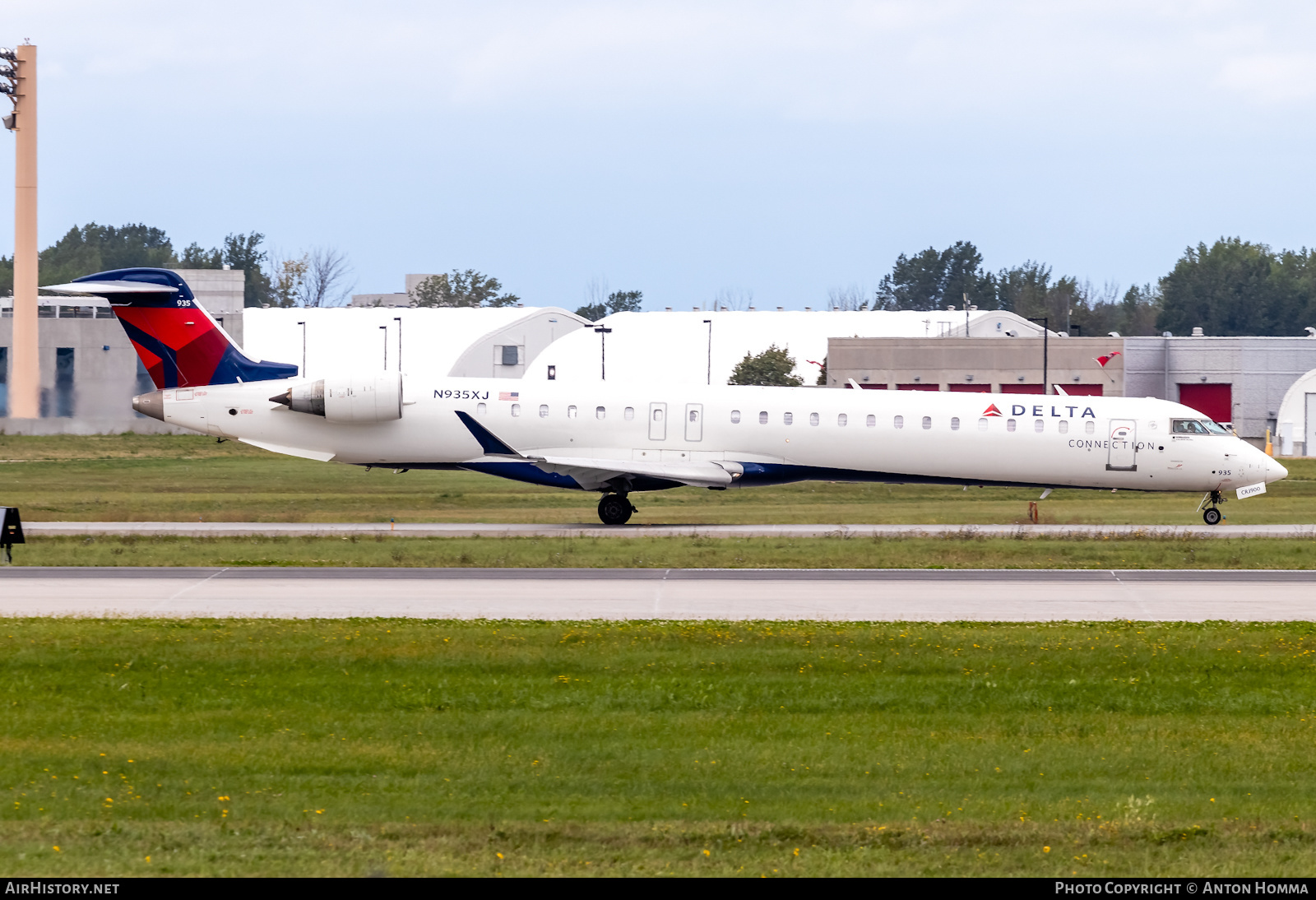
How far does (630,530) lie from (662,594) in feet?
38.0

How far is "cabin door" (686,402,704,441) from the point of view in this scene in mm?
34344

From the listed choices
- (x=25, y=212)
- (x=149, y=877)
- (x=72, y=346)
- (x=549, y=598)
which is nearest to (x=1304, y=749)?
(x=149, y=877)

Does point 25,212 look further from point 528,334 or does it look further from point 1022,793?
point 1022,793

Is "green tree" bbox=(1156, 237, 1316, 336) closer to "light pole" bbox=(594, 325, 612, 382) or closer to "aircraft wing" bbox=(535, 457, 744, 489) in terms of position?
"light pole" bbox=(594, 325, 612, 382)

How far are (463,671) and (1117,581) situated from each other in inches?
493

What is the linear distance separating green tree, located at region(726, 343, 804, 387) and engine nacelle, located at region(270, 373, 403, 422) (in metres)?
56.4

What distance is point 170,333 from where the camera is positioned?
34.8 meters

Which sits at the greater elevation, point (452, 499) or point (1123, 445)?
point (1123, 445)

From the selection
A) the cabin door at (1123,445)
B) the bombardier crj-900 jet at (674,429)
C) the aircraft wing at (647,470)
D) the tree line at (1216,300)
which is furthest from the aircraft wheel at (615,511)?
the tree line at (1216,300)

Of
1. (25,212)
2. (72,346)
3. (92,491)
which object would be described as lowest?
(92,491)

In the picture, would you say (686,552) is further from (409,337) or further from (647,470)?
(409,337)

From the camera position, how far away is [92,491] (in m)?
45.6

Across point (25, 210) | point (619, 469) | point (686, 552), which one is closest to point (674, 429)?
point (619, 469)
